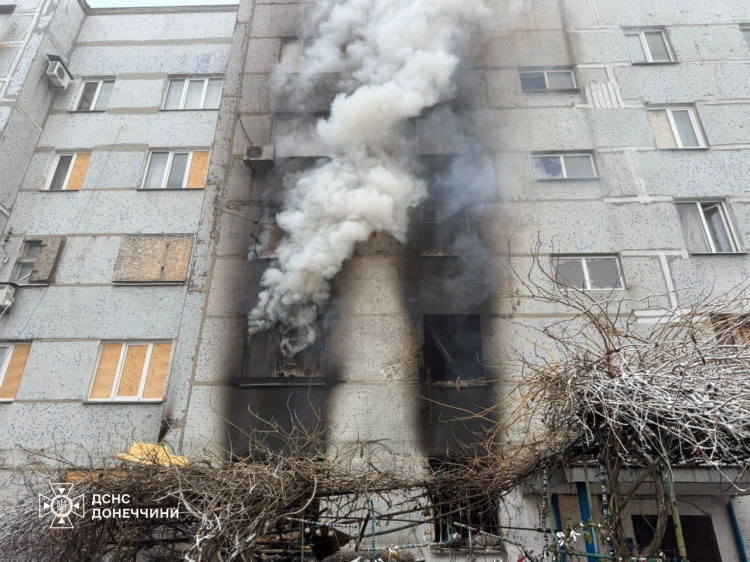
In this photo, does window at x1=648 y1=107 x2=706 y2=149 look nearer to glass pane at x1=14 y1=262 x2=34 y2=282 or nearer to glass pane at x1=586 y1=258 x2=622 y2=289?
glass pane at x1=586 y1=258 x2=622 y2=289

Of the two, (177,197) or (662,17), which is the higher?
(662,17)

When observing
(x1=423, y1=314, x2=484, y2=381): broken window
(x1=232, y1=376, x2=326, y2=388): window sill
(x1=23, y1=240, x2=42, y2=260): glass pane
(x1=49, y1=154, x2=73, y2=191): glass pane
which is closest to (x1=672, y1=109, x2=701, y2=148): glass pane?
(x1=423, y1=314, x2=484, y2=381): broken window

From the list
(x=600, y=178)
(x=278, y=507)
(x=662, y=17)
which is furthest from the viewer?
(x=662, y=17)

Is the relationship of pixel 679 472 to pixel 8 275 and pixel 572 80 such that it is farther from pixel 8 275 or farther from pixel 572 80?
pixel 8 275

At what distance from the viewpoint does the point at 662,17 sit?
11.2 meters

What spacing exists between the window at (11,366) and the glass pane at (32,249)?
185 cm

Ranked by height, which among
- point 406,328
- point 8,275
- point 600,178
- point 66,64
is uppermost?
point 66,64

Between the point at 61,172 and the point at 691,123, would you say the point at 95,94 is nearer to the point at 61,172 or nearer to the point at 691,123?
the point at 61,172

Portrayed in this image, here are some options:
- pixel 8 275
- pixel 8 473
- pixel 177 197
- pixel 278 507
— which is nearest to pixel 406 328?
pixel 278 507

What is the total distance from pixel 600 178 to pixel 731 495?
5662mm

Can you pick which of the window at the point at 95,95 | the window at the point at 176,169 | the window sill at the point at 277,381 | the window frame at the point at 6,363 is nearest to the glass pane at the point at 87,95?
the window at the point at 95,95

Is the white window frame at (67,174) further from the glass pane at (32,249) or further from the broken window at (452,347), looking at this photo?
the broken window at (452,347)

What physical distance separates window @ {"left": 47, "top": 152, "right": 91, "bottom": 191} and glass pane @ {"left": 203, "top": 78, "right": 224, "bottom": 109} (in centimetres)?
287

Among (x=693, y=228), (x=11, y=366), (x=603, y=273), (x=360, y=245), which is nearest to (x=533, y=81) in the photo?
(x=693, y=228)
